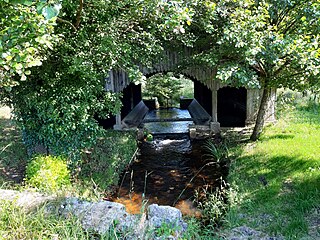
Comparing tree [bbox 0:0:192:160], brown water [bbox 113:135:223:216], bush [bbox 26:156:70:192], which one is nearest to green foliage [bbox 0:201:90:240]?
bush [bbox 26:156:70:192]

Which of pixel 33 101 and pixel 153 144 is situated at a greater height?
pixel 33 101

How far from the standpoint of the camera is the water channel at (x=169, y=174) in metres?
5.23

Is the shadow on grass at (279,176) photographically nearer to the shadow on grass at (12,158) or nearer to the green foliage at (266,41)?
the green foliage at (266,41)

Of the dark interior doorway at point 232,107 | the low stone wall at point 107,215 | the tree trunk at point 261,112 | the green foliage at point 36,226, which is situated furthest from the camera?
the dark interior doorway at point 232,107

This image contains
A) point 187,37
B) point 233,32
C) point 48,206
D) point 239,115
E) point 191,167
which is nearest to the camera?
point 48,206

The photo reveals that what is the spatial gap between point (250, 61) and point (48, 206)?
377 centimetres

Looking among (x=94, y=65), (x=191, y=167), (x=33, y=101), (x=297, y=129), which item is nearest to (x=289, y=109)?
(x=297, y=129)

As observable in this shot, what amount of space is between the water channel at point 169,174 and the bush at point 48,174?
44.8 inches

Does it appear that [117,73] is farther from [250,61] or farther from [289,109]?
[289,109]

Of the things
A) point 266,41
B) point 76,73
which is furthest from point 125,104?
point 266,41

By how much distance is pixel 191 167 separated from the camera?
677cm

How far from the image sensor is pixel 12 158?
643 cm

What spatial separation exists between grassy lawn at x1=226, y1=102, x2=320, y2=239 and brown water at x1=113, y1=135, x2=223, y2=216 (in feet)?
2.30

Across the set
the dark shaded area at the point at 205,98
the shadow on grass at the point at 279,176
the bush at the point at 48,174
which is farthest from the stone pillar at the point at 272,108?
the bush at the point at 48,174
